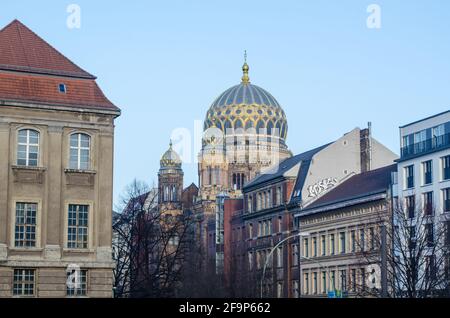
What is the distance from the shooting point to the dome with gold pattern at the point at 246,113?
17512 cm

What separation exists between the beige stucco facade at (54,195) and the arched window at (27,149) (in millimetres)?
296

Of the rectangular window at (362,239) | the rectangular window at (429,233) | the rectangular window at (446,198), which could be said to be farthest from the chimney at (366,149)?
the rectangular window at (429,233)

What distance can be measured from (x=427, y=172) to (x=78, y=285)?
121 feet

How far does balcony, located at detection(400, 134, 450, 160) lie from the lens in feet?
267

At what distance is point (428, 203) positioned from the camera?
258 feet

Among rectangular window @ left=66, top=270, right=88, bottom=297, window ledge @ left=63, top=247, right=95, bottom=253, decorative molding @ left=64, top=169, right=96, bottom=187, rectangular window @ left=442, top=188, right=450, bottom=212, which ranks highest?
rectangular window @ left=442, top=188, right=450, bottom=212

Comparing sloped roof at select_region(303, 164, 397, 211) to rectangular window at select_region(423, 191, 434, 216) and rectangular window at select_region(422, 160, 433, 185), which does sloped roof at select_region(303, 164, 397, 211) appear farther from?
rectangular window at select_region(423, 191, 434, 216)

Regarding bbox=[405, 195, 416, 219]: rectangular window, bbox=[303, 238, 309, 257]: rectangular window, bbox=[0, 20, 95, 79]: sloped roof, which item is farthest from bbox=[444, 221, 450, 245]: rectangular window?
bbox=[303, 238, 309, 257]: rectangular window

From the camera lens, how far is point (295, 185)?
107562mm

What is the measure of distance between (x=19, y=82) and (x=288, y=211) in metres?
53.0

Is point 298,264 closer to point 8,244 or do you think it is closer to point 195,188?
point 8,244

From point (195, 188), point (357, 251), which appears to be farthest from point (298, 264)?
point (195, 188)

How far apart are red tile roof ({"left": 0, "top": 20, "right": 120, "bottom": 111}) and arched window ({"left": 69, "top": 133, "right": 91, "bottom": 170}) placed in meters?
→ 1.86

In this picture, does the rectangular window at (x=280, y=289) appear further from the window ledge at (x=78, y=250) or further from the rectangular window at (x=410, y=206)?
the window ledge at (x=78, y=250)
